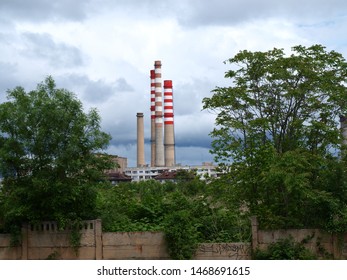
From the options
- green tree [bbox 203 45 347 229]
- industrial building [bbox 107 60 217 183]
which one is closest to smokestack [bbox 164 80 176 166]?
industrial building [bbox 107 60 217 183]

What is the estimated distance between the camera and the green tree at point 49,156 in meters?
19.8

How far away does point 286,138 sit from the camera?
22609mm

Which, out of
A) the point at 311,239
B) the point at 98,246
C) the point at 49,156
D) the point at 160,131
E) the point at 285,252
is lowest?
the point at 285,252

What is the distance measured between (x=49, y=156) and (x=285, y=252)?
865 centimetres

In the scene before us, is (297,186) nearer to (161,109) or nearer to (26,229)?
(26,229)

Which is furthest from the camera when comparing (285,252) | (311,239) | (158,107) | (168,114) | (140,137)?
(140,137)

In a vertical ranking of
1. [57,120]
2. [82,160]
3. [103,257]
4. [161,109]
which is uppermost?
[161,109]

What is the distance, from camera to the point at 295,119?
22.4 metres

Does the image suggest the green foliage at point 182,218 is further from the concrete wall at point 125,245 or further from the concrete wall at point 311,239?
the concrete wall at point 311,239

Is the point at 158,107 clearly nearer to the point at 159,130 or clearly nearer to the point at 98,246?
the point at 159,130

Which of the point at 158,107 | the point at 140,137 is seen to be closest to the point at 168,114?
the point at 158,107

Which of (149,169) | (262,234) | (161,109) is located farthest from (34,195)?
(149,169)

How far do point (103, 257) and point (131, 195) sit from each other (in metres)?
6.11

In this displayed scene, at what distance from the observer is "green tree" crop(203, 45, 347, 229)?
1970 centimetres
